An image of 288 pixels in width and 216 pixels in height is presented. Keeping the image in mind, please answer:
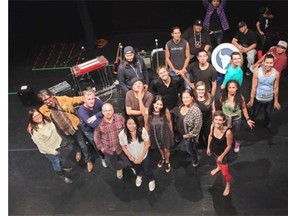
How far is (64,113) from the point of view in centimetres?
463

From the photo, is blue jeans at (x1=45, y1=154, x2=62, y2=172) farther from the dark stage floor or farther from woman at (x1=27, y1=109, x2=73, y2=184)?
the dark stage floor

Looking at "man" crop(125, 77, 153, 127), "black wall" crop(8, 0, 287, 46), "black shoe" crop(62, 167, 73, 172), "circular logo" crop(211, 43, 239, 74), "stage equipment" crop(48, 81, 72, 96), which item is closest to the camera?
"man" crop(125, 77, 153, 127)

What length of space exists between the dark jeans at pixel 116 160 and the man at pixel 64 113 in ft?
1.67

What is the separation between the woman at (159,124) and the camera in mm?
4251

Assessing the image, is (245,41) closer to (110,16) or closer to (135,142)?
(135,142)

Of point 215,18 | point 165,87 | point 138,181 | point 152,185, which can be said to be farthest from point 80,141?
point 215,18

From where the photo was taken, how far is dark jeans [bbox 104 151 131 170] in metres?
4.64

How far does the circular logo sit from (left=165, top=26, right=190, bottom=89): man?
1.63 feet

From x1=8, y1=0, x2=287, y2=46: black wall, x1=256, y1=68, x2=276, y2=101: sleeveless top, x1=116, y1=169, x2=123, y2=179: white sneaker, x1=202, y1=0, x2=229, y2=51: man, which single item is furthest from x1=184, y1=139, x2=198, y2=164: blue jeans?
x1=8, y1=0, x2=287, y2=46: black wall

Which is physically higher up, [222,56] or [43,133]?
[43,133]

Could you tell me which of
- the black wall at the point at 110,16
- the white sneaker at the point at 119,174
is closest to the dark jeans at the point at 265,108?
the white sneaker at the point at 119,174

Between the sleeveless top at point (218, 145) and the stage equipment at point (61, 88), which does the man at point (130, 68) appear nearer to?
the sleeveless top at point (218, 145)

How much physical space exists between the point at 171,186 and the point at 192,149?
2.07 ft

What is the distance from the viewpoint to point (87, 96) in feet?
14.4
